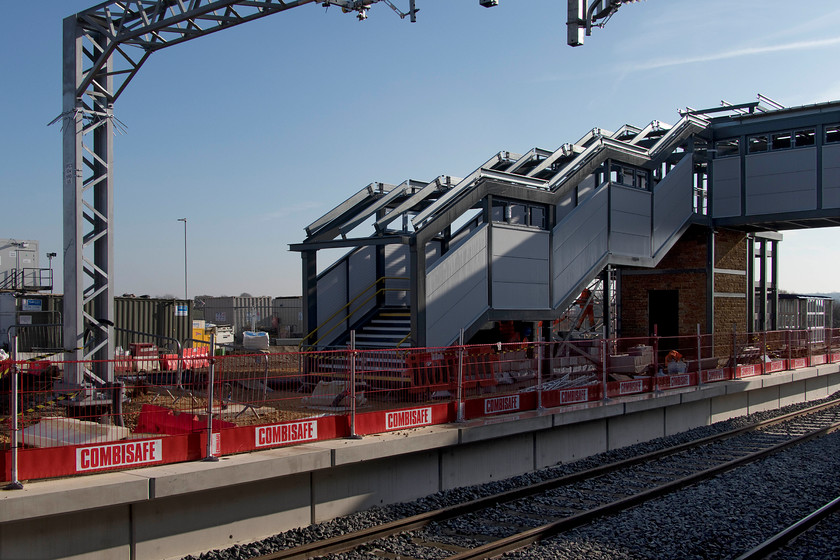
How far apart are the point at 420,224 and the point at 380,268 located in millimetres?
4685

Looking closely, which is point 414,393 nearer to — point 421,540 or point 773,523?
point 421,540

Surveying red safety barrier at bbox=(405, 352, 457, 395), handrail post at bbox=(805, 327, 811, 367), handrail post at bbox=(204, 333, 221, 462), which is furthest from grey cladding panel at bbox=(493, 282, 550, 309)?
handrail post at bbox=(805, 327, 811, 367)

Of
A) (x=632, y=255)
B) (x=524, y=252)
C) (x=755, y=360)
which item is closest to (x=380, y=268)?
(x=524, y=252)

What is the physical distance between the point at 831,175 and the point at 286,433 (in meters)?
20.1

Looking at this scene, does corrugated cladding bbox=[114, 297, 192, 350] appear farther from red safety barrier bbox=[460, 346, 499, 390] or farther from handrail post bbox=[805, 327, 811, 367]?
handrail post bbox=[805, 327, 811, 367]

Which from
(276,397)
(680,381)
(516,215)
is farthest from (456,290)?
(516,215)

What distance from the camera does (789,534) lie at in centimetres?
830

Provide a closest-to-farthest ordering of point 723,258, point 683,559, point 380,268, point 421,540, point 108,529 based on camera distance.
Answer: point 108,529
point 683,559
point 421,540
point 380,268
point 723,258

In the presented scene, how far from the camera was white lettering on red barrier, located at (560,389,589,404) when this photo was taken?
13039 mm

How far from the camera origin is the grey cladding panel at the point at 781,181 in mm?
22609

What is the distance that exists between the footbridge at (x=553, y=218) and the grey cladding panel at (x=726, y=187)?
0.04 m

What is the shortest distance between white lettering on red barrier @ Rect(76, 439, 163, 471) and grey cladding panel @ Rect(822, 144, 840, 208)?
70.6ft

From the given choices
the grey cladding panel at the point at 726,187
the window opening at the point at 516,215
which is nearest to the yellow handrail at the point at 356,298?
the window opening at the point at 516,215

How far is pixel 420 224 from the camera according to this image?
49.6 feet
